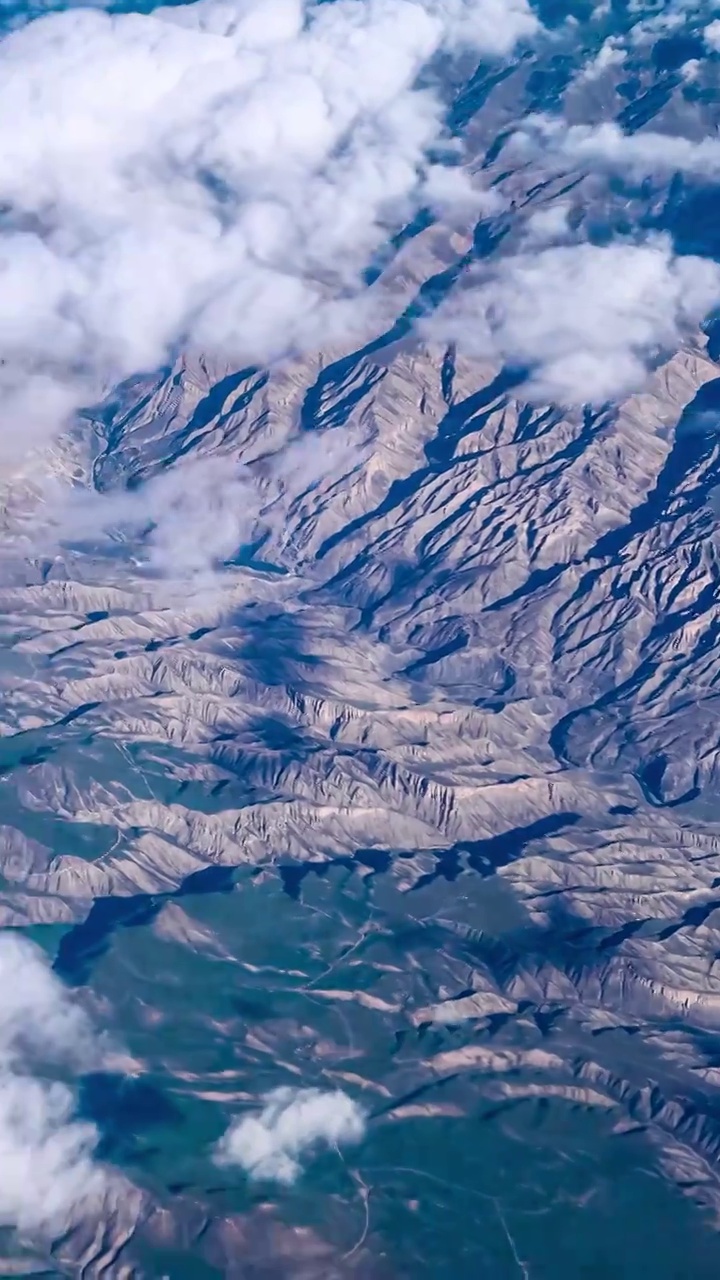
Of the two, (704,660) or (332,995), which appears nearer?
(332,995)

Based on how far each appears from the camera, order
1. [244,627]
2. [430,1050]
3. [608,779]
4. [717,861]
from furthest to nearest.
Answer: [244,627] → [608,779] → [717,861] → [430,1050]

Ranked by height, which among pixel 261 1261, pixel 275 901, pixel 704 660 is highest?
pixel 261 1261

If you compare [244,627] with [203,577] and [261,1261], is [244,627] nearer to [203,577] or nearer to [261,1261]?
[203,577]

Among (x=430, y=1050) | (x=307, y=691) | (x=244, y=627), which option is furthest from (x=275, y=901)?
(x=244, y=627)

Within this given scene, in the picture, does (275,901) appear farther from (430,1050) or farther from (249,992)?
(430,1050)

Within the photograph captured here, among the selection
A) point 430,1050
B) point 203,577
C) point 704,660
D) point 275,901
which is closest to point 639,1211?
point 430,1050

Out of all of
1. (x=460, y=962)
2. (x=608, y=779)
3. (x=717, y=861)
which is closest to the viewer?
(x=460, y=962)

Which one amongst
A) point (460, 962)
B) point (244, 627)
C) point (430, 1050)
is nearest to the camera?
point (430, 1050)

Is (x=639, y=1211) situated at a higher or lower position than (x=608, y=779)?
higher

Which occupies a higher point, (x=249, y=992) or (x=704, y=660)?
(x=249, y=992)
